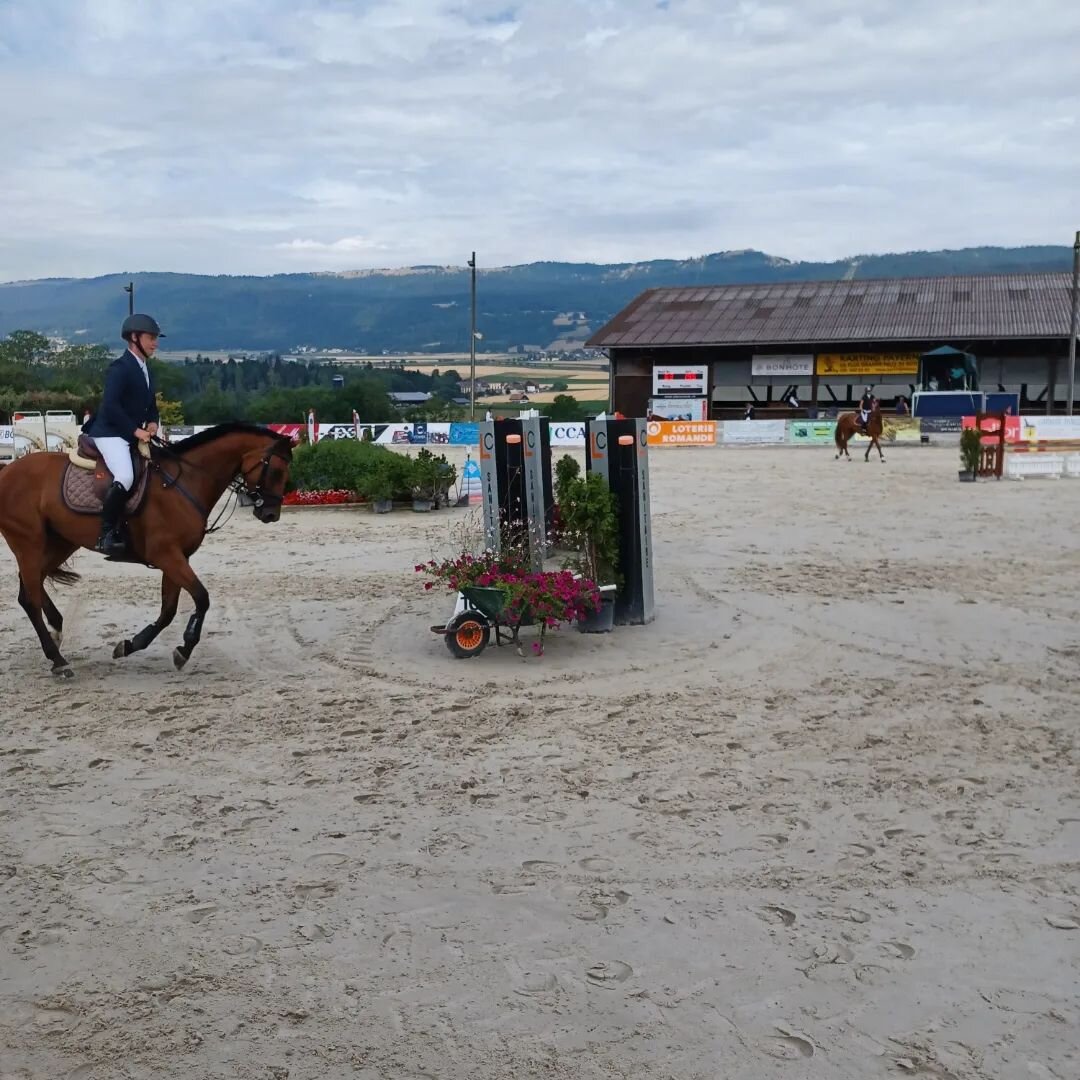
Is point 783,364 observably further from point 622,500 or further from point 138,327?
point 138,327

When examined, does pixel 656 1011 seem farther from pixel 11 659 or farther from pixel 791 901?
pixel 11 659

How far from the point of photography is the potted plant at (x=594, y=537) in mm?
9109

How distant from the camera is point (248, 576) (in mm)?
12234

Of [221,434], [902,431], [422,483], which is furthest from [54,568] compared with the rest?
[902,431]

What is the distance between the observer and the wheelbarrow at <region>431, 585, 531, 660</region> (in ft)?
27.8

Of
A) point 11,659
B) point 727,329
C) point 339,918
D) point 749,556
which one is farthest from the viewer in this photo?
point 727,329

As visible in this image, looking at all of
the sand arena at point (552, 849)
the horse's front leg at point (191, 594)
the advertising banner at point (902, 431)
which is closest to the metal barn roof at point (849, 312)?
the advertising banner at point (902, 431)

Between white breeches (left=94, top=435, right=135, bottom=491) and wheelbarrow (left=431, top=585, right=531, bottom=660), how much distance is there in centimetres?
239

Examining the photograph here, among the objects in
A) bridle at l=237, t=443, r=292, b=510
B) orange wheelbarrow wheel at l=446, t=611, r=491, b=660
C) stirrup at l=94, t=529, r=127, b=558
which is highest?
bridle at l=237, t=443, r=292, b=510

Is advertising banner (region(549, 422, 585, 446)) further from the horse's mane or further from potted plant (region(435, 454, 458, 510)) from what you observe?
the horse's mane


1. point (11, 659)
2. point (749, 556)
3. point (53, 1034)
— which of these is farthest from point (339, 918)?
point (749, 556)

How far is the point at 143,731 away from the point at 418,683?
1809mm

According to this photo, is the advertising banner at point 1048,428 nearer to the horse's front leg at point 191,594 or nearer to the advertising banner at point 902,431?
the advertising banner at point 902,431

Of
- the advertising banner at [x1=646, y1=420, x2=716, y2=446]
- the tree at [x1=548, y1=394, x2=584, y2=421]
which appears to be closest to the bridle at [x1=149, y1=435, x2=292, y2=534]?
the advertising banner at [x1=646, y1=420, x2=716, y2=446]
